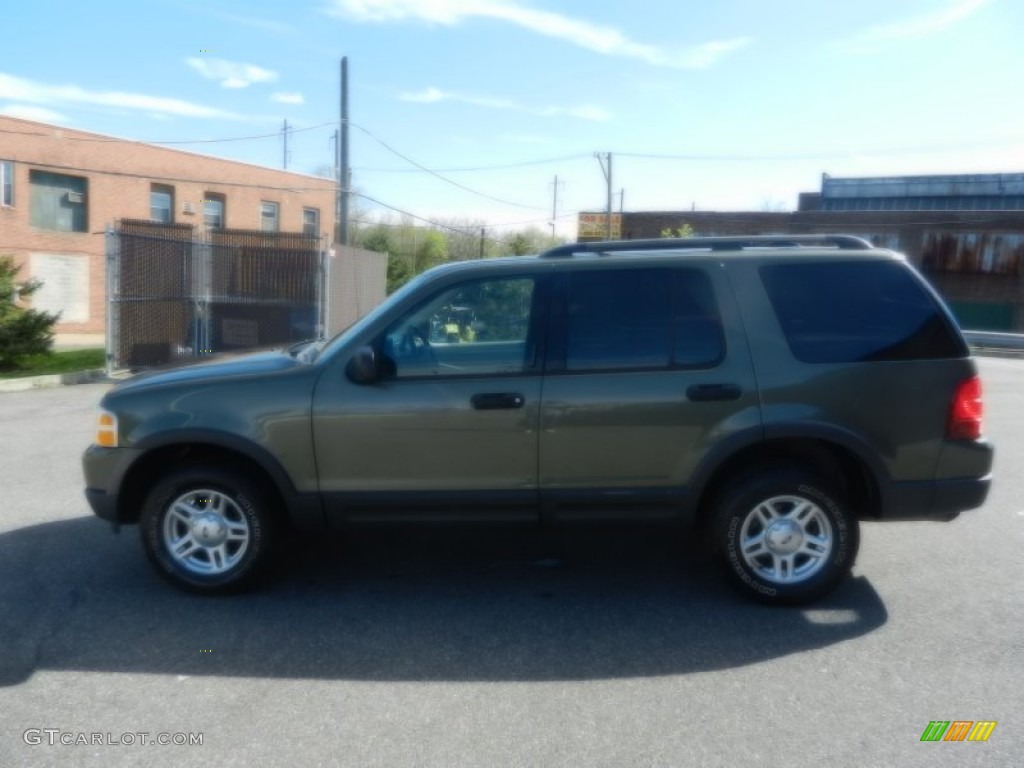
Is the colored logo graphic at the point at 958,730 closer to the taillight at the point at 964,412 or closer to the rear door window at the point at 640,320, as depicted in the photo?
the taillight at the point at 964,412

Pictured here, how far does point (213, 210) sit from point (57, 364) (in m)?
17.9

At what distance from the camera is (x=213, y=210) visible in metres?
34.0

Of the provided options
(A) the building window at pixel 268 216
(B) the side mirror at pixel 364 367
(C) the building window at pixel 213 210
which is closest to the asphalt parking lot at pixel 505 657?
(B) the side mirror at pixel 364 367

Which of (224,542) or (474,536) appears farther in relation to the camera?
(474,536)

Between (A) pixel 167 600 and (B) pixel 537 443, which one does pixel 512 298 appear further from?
(A) pixel 167 600

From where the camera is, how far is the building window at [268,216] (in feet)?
118

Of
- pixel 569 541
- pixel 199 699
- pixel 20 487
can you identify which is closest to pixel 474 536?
pixel 569 541

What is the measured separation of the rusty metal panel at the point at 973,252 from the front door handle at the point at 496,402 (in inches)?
1724

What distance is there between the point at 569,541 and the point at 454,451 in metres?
1.60

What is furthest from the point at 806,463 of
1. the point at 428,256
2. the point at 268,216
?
the point at 428,256

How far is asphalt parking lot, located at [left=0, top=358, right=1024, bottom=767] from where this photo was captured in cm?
364

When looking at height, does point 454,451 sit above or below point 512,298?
below

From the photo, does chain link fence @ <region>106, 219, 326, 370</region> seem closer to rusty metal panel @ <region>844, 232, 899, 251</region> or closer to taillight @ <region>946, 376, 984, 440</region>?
taillight @ <region>946, 376, 984, 440</region>

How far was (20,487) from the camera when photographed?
7598 millimetres
